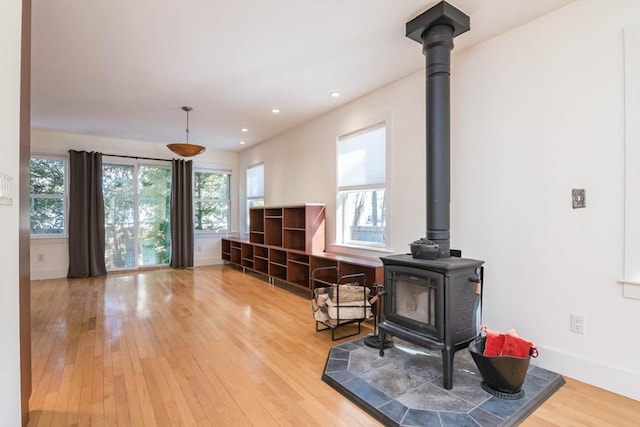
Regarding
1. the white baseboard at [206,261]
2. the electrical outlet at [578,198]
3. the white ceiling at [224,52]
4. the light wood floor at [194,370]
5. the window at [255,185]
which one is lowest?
the light wood floor at [194,370]

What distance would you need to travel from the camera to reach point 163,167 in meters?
6.89

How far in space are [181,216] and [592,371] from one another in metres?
6.78

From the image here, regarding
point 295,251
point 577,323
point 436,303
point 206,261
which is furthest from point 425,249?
point 206,261

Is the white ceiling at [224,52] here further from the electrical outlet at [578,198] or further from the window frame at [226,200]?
the window frame at [226,200]

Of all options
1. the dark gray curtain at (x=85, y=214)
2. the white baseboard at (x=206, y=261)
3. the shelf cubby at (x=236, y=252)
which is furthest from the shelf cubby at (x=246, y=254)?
the dark gray curtain at (x=85, y=214)

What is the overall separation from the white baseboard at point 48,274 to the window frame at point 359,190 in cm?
528

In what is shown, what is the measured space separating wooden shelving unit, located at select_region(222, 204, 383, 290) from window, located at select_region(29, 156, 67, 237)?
330 centimetres

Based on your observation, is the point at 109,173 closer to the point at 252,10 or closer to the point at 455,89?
the point at 252,10

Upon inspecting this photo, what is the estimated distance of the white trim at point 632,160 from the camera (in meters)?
2.02

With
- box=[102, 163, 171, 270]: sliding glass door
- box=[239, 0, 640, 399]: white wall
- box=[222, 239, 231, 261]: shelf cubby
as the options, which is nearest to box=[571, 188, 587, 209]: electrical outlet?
box=[239, 0, 640, 399]: white wall

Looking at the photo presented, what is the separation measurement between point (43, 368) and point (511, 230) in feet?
12.8

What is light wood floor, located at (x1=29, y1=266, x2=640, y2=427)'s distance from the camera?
1.89 meters
